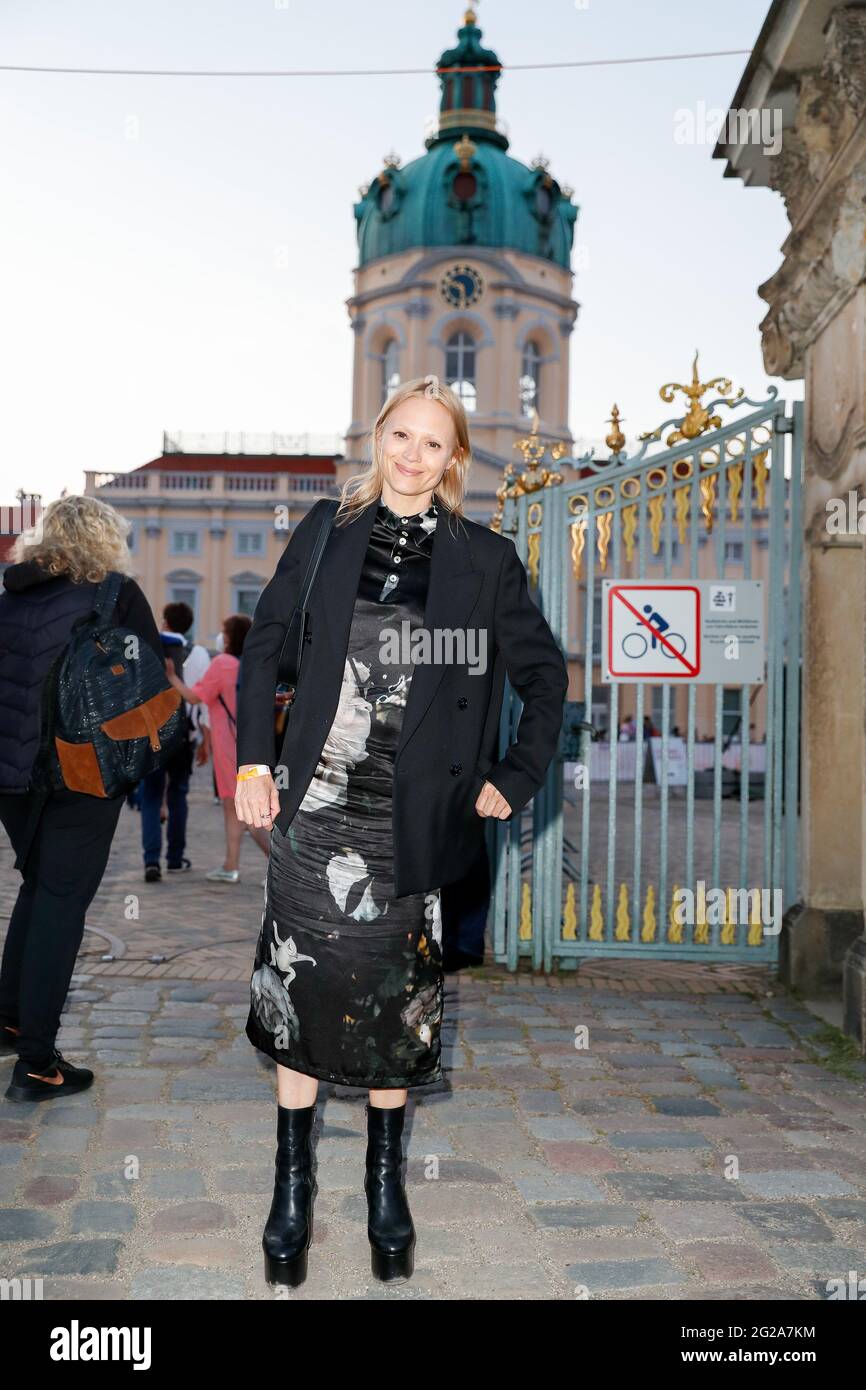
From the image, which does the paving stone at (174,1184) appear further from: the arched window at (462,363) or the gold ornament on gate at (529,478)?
the arched window at (462,363)

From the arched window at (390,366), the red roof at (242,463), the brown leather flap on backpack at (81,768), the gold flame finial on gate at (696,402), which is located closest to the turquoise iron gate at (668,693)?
the gold flame finial on gate at (696,402)

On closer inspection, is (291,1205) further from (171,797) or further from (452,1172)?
(171,797)

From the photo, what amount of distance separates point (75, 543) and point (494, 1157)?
8.01 feet

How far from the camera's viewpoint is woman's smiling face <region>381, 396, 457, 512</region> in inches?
126

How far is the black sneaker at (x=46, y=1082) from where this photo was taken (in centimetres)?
443

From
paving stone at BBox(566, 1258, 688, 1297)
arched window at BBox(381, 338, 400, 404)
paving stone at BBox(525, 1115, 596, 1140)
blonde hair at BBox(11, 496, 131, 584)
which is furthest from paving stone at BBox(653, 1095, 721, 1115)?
arched window at BBox(381, 338, 400, 404)

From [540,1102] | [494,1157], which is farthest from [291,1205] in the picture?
[540,1102]

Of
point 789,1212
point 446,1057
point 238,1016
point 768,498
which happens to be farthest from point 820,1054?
point 768,498

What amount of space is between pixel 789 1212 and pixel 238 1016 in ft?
9.07

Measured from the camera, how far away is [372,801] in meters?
3.09

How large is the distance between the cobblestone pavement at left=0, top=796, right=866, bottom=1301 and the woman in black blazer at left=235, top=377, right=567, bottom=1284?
37 centimetres

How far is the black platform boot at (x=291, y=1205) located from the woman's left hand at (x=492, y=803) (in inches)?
32.0

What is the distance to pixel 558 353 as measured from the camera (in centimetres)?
5078
